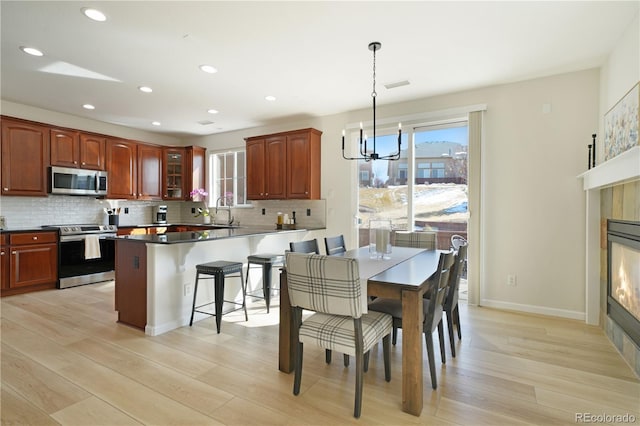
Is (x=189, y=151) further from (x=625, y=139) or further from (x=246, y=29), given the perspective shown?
(x=625, y=139)

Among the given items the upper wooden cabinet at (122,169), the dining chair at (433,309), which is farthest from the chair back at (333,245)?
the upper wooden cabinet at (122,169)

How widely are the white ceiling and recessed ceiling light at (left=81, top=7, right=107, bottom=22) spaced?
0.04m

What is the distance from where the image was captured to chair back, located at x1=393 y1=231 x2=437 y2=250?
3623 mm

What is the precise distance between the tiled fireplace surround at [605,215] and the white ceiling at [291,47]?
1.21 metres

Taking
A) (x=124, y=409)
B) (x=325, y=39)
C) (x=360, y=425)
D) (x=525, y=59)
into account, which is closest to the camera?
(x=360, y=425)

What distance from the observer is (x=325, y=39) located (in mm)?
2912

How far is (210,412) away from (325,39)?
2.96 meters

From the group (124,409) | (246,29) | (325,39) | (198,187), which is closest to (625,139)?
(325,39)

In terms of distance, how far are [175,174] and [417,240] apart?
514 cm

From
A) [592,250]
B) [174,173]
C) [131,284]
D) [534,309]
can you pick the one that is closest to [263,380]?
[131,284]

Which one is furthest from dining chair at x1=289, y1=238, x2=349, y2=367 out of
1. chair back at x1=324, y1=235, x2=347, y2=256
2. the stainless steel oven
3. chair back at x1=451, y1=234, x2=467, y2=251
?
the stainless steel oven

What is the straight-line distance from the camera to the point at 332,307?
1925 millimetres

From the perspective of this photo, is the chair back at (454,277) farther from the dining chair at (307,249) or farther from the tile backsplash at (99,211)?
the tile backsplash at (99,211)

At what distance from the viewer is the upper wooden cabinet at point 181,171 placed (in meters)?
6.61
